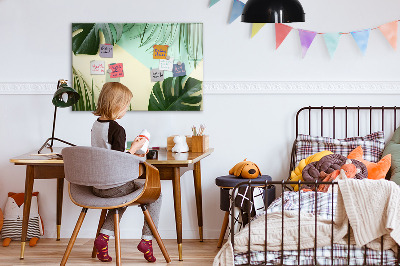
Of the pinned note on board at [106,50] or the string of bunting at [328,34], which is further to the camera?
the pinned note on board at [106,50]

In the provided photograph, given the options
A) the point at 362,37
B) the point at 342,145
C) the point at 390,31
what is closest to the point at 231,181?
the point at 342,145

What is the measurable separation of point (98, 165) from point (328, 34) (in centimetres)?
199

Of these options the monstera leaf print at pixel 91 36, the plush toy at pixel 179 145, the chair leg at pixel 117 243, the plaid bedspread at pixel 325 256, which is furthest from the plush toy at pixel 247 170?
the monstera leaf print at pixel 91 36

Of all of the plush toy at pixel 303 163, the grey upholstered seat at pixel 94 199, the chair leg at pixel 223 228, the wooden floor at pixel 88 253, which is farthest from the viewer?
the chair leg at pixel 223 228

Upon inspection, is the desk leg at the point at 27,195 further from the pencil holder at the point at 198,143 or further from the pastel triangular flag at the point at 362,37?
the pastel triangular flag at the point at 362,37

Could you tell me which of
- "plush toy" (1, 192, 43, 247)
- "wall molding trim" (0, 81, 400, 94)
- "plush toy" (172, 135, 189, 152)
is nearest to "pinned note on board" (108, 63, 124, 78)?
"wall molding trim" (0, 81, 400, 94)

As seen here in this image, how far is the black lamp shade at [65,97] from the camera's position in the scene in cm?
412

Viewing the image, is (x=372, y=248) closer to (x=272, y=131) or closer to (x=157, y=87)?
(x=272, y=131)

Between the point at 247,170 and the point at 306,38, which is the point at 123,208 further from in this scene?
the point at 306,38

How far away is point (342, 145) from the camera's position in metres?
4.23

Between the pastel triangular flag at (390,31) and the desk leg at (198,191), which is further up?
the pastel triangular flag at (390,31)

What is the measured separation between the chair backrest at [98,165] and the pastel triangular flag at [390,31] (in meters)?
2.06

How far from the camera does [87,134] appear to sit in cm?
452

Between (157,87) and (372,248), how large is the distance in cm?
205
